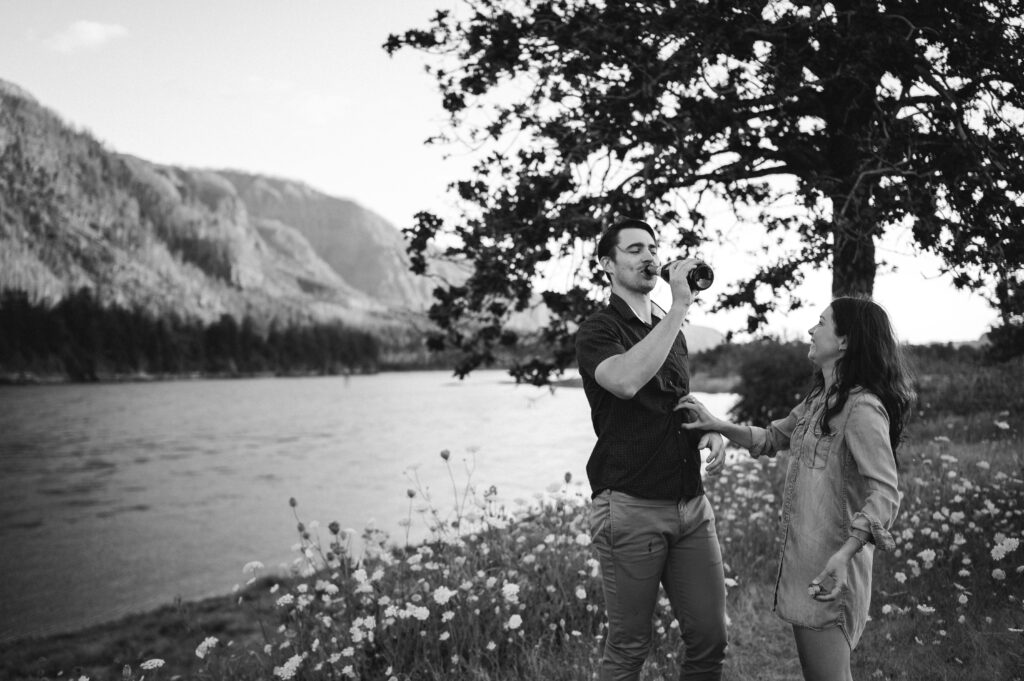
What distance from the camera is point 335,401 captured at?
7581cm

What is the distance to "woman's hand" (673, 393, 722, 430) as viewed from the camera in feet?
9.47

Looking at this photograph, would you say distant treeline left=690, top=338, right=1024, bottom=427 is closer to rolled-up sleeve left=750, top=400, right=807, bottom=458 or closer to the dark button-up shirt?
rolled-up sleeve left=750, top=400, right=807, bottom=458

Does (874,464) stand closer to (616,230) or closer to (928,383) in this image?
(616,230)

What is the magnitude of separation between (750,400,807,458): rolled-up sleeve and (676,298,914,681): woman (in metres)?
0.16

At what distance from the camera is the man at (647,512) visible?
280 cm

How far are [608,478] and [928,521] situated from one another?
4865 millimetres

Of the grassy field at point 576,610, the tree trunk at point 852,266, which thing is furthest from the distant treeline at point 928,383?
the grassy field at point 576,610

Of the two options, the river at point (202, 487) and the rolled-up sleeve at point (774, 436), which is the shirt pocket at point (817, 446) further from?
the river at point (202, 487)

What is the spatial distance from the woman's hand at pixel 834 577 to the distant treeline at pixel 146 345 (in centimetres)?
13263

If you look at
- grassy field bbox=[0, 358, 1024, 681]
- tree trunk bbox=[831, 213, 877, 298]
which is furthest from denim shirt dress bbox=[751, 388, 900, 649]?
tree trunk bbox=[831, 213, 877, 298]

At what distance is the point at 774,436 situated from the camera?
123 inches

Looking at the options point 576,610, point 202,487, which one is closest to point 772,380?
point 576,610

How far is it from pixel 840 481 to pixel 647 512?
77cm

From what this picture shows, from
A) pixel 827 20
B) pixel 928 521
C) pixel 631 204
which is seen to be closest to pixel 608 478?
pixel 631 204
